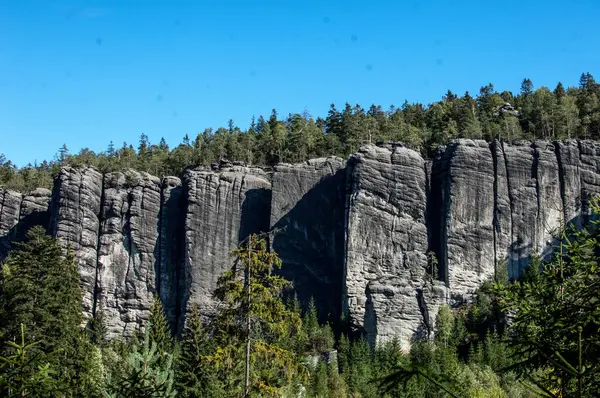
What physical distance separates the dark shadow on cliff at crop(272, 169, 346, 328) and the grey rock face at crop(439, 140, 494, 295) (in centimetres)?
1099

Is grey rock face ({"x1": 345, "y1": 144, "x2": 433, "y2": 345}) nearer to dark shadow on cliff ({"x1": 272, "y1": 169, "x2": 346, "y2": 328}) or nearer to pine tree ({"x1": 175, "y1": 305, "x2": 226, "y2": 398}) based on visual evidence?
dark shadow on cliff ({"x1": 272, "y1": 169, "x2": 346, "y2": 328})

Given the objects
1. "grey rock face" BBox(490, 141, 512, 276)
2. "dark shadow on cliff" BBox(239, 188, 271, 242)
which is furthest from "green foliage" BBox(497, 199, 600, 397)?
"dark shadow on cliff" BBox(239, 188, 271, 242)

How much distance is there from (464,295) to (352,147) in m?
30.1

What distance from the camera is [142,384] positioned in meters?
20.5

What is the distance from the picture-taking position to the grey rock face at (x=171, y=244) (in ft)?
269

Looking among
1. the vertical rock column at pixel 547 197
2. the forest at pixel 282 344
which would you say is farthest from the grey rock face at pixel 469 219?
the vertical rock column at pixel 547 197

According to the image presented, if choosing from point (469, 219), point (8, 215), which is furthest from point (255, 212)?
point (8, 215)

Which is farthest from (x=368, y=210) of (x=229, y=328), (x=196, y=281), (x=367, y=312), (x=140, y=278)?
(x=229, y=328)

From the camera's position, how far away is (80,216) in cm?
8438

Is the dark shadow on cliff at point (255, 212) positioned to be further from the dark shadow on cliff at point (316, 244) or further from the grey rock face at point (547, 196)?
the grey rock face at point (547, 196)

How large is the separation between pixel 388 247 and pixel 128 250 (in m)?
28.5

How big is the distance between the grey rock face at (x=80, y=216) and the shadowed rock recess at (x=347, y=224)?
13 cm

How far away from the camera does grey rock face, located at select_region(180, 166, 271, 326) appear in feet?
260

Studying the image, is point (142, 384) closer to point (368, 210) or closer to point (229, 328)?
point (229, 328)
